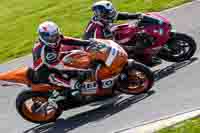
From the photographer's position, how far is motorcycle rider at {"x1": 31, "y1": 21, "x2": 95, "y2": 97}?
37.8ft

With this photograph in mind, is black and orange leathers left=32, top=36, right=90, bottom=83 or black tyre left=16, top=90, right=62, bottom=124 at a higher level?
black and orange leathers left=32, top=36, right=90, bottom=83

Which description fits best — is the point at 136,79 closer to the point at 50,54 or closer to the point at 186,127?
the point at 50,54

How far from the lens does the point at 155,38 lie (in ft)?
42.7

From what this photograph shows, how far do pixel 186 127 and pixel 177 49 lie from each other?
12.8 ft

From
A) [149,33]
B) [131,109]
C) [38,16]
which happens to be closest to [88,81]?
[131,109]

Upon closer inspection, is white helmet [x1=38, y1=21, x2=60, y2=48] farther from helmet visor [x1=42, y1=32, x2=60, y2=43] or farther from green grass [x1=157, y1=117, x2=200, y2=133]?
green grass [x1=157, y1=117, x2=200, y2=133]

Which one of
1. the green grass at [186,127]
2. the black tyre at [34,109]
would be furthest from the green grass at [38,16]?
the green grass at [186,127]

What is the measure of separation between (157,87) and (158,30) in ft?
4.67

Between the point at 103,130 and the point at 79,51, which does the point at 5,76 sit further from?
the point at 103,130

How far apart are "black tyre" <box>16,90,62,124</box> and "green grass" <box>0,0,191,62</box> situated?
6865 millimetres

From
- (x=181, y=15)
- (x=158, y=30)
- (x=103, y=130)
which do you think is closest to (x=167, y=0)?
(x=181, y=15)

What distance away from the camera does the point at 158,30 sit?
42.7ft

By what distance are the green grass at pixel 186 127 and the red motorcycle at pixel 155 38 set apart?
11.2ft

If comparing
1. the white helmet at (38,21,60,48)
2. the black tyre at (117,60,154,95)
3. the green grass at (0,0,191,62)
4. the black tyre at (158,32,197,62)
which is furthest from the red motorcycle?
the green grass at (0,0,191,62)
